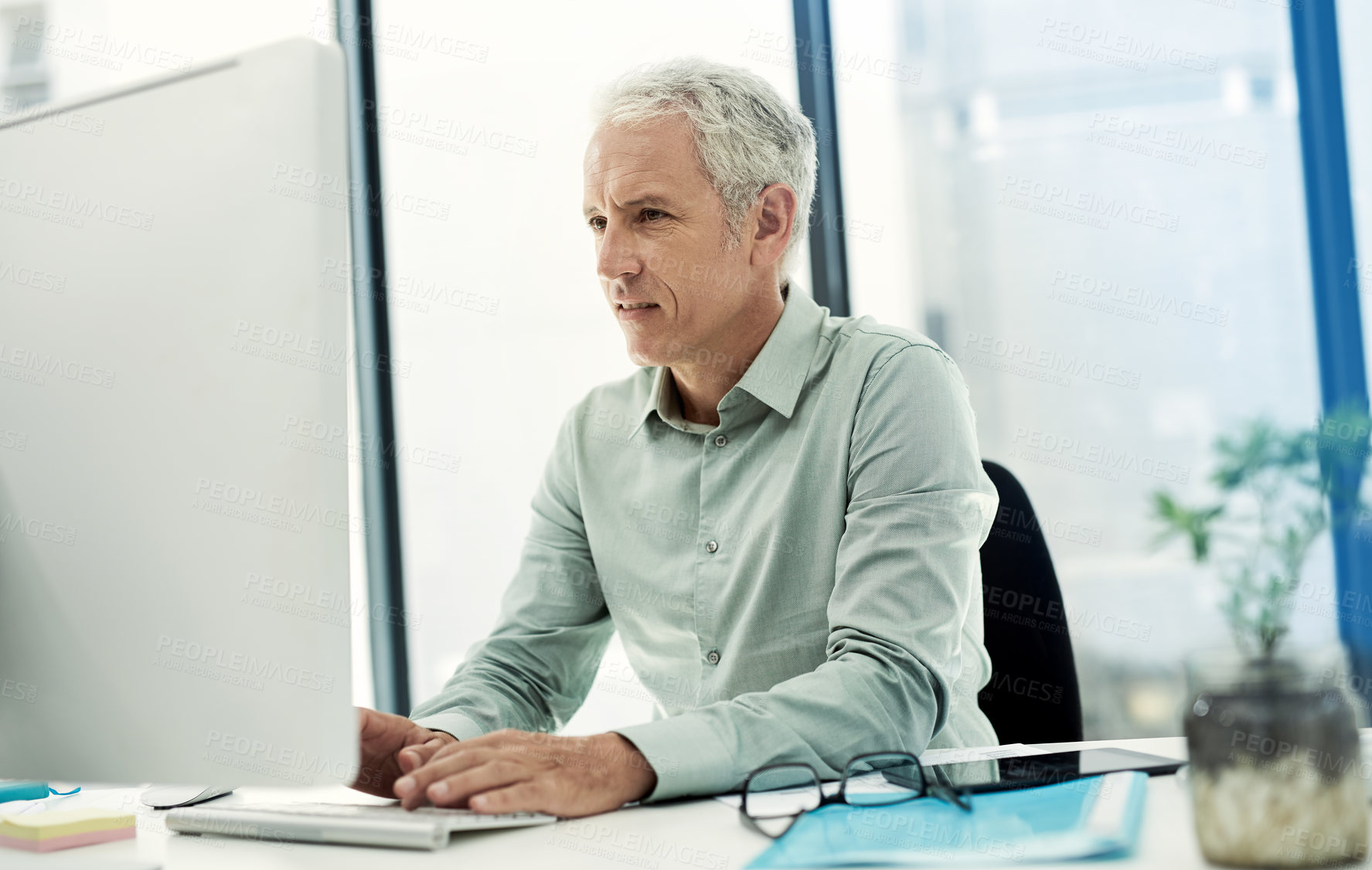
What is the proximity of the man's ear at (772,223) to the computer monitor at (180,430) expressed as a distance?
989 millimetres

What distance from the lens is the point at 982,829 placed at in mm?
703

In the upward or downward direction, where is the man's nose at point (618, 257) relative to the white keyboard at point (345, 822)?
upward

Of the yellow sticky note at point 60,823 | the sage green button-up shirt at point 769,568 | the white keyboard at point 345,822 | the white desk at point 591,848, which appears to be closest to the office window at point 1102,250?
the sage green button-up shirt at point 769,568

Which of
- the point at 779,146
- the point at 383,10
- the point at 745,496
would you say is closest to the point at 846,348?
the point at 745,496

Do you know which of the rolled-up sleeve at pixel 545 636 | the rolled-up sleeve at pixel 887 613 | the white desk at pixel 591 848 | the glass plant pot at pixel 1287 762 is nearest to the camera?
the glass plant pot at pixel 1287 762

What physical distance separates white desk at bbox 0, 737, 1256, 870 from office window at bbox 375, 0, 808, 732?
1.91 metres

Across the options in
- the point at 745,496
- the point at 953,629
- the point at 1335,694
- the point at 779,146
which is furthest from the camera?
the point at 779,146

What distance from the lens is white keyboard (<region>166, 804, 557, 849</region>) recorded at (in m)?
0.75

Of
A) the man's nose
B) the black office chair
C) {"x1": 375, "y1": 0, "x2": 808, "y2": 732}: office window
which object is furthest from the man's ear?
{"x1": 375, "y1": 0, "x2": 808, "y2": 732}: office window

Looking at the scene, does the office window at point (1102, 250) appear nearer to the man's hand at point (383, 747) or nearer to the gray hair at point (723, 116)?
the gray hair at point (723, 116)

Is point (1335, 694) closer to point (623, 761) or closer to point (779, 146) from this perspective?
point (623, 761)

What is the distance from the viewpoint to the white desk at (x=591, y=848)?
688 millimetres

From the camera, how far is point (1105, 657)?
249cm

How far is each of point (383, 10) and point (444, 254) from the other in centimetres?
71
